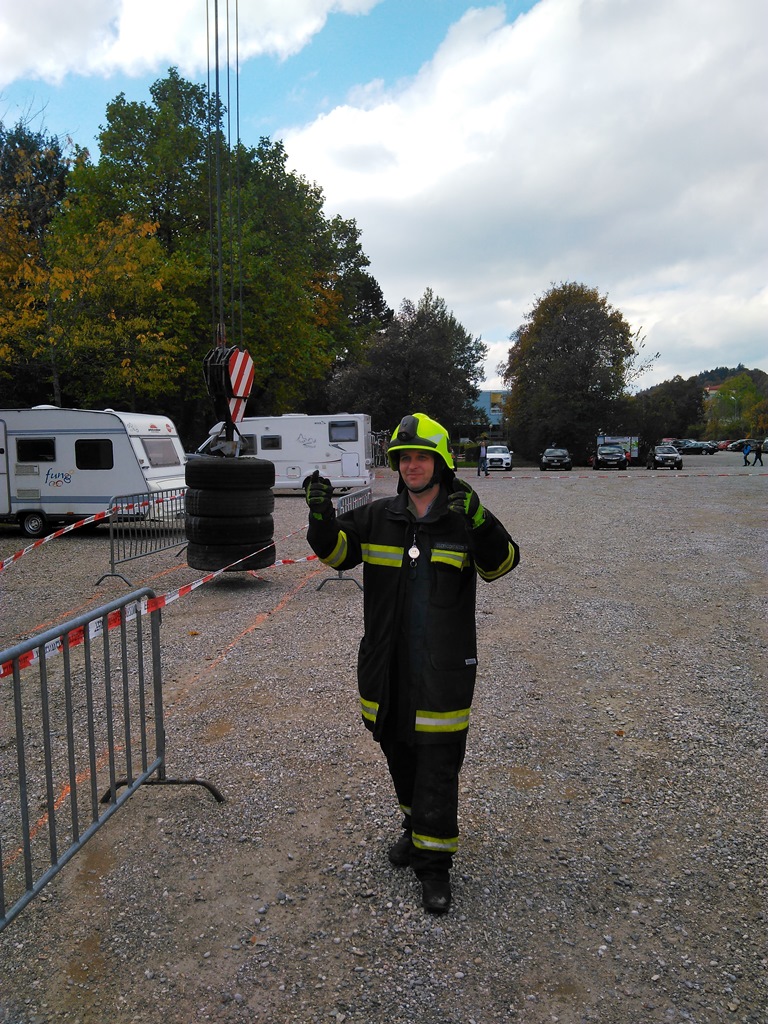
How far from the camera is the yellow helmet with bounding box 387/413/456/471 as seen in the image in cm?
302

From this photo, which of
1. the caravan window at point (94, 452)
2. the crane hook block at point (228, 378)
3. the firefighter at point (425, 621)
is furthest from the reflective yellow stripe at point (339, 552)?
the caravan window at point (94, 452)

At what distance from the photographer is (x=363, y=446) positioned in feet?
75.8

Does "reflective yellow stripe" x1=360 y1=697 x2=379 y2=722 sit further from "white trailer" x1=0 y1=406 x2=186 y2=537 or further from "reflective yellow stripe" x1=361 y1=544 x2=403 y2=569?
"white trailer" x1=0 y1=406 x2=186 y2=537

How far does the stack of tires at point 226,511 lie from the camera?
8.55m

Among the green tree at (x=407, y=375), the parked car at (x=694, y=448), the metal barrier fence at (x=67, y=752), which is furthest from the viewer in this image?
the parked car at (x=694, y=448)

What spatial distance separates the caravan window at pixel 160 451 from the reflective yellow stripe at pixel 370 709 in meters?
12.4

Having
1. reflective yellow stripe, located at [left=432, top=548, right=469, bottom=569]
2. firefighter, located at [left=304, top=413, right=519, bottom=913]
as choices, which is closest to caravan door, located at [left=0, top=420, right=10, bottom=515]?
firefighter, located at [left=304, top=413, right=519, bottom=913]

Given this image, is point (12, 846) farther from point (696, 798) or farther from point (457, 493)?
point (696, 798)

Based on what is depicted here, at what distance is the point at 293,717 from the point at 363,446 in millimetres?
18495

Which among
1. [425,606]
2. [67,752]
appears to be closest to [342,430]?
[67,752]

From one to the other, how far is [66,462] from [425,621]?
12.7 m

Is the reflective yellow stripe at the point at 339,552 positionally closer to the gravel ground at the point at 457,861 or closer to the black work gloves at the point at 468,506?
the black work gloves at the point at 468,506

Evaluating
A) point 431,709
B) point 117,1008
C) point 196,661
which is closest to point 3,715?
point 196,661

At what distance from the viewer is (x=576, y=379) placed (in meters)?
48.9
